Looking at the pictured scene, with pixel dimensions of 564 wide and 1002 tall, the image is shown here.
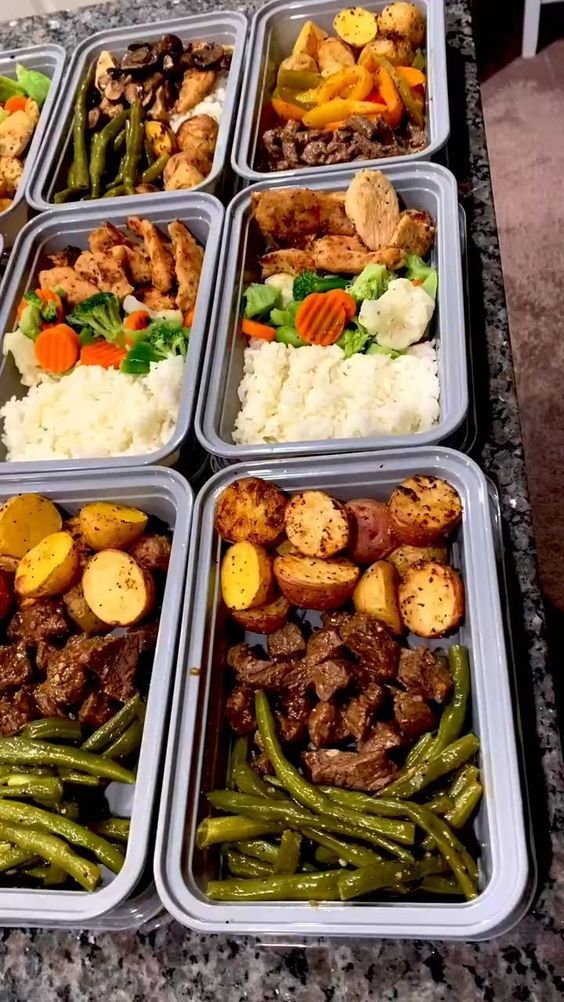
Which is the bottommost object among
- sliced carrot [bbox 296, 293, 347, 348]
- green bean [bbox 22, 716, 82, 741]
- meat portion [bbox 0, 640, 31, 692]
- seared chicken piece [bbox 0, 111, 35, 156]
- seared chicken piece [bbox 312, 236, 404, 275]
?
green bean [bbox 22, 716, 82, 741]

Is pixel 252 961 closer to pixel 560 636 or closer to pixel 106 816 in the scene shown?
pixel 106 816

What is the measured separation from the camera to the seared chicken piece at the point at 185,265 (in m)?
2.25

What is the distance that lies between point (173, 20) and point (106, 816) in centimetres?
265

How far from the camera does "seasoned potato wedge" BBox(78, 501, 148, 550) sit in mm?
1812

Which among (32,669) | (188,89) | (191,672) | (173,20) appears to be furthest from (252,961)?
(173,20)

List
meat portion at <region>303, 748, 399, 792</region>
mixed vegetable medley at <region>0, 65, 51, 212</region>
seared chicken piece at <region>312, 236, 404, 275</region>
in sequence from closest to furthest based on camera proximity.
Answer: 1. meat portion at <region>303, 748, 399, 792</region>
2. seared chicken piece at <region>312, 236, 404, 275</region>
3. mixed vegetable medley at <region>0, 65, 51, 212</region>

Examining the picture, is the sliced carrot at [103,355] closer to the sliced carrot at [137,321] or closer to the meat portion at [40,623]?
the sliced carrot at [137,321]

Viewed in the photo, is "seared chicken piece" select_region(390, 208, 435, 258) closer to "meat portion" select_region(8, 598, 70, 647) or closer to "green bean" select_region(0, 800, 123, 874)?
"meat portion" select_region(8, 598, 70, 647)

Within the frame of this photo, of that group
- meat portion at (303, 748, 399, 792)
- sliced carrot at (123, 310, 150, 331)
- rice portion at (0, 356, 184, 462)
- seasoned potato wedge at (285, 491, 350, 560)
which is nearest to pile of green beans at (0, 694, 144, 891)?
meat portion at (303, 748, 399, 792)

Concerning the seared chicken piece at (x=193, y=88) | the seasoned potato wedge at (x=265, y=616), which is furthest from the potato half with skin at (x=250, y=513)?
the seared chicken piece at (x=193, y=88)

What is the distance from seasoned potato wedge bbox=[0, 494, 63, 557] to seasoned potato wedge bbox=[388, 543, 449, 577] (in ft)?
2.72

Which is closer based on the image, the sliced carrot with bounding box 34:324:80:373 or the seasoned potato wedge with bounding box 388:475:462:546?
the seasoned potato wedge with bounding box 388:475:462:546

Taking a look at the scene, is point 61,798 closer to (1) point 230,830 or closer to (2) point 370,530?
(1) point 230,830

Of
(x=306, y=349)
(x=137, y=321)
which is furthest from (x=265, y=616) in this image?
(x=137, y=321)
